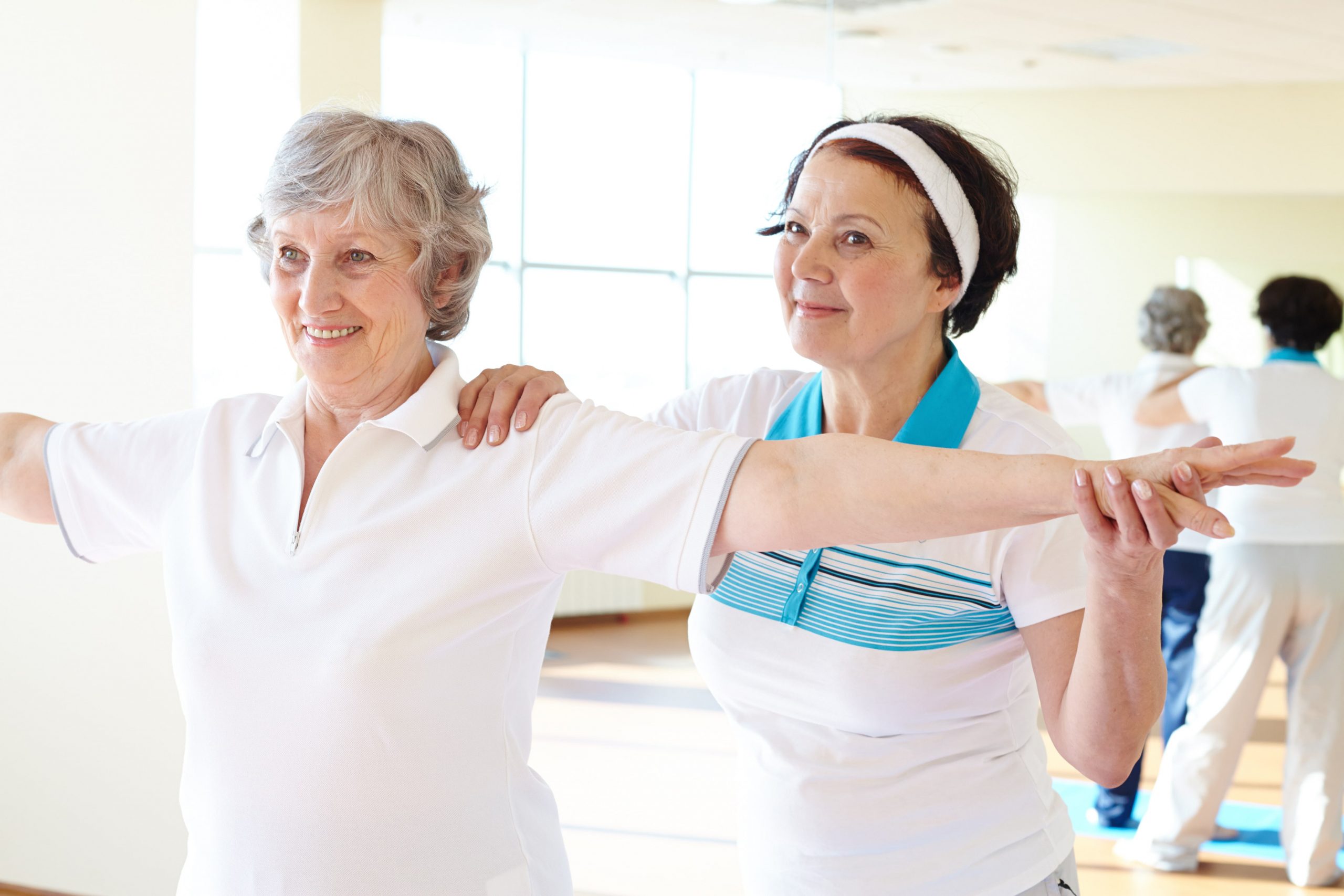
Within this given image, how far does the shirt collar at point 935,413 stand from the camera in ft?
5.08

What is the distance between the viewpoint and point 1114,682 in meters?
1.30

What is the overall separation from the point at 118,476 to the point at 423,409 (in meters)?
0.40

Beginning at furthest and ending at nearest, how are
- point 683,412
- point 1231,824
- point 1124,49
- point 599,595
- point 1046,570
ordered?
point 599,595
point 1124,49
point 1231,824
point 683,412
point 1046,570

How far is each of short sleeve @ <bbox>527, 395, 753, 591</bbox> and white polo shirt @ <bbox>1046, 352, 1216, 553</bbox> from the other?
3.21 metres

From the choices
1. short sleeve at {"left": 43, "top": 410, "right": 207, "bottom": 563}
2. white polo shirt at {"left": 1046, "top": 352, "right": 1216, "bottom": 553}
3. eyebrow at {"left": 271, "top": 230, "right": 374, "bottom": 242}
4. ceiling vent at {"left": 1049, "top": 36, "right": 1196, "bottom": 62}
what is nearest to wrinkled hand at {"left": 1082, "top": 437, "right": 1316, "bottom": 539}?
eyebrow at {"left": 271, "top": 230, "right": 374, "bottom": 242}

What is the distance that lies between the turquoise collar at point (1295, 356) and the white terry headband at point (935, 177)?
2922 mm

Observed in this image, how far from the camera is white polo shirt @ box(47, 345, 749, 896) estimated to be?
1.22 m

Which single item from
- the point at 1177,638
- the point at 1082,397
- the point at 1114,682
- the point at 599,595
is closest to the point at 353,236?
the point at 1114,682

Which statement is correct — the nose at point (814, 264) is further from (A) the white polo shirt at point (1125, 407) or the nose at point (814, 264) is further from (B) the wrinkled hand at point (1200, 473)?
(A) the white polo shirt at point (1125, 407)

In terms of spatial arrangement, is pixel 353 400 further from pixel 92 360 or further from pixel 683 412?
pixel 92 360

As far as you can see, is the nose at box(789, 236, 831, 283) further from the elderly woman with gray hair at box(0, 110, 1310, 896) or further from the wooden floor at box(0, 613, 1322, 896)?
the wooden floor at box(0, 613, 1322, 896)

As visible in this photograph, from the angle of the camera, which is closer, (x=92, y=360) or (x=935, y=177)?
(x=935, y=177)

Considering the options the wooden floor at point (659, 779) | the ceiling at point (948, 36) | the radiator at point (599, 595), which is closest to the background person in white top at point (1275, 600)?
the wooden floor at point (659, 779)

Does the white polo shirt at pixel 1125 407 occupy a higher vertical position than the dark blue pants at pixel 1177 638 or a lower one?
higher
